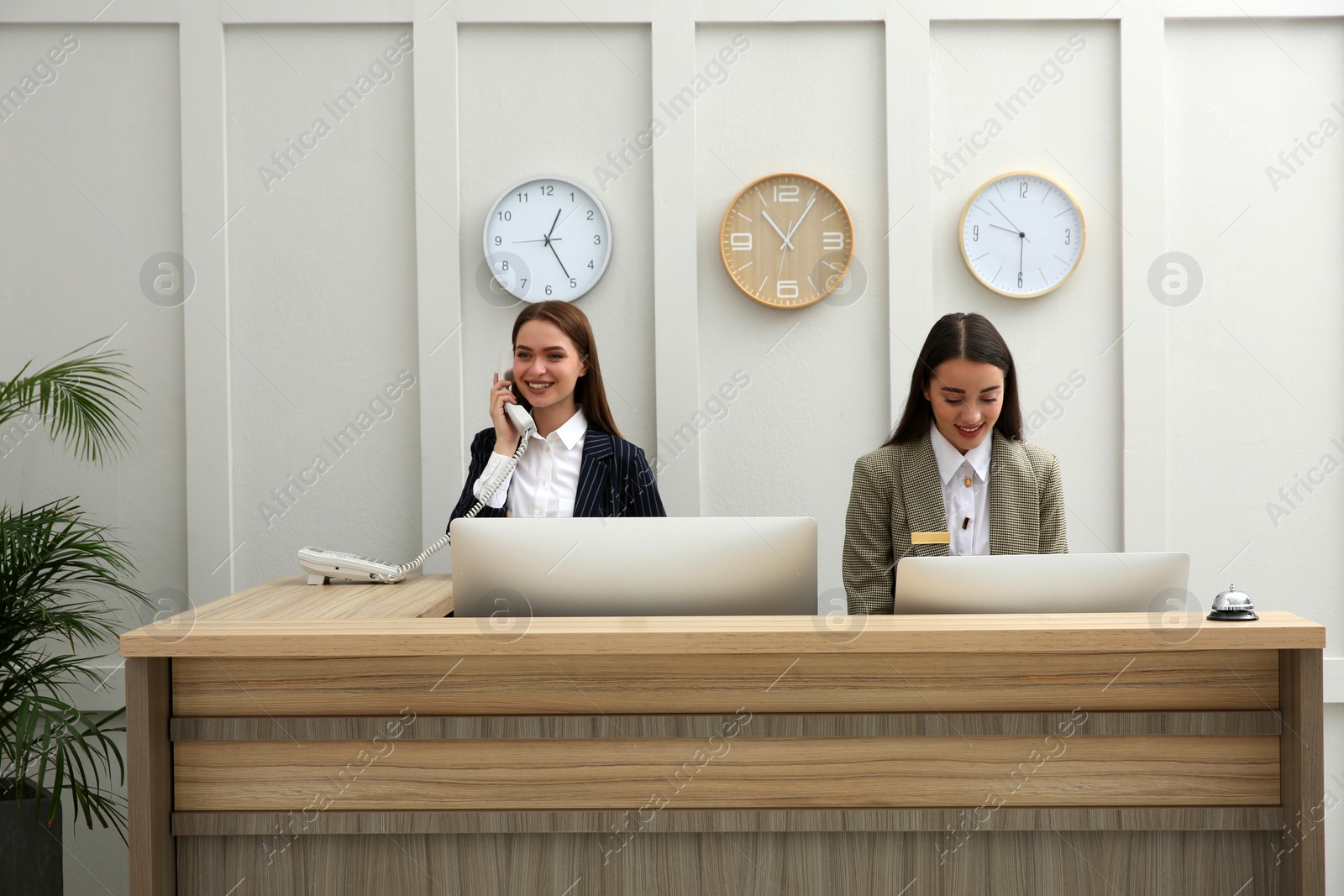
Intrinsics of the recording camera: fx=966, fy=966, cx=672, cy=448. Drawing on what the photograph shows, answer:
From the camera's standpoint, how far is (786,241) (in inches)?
127

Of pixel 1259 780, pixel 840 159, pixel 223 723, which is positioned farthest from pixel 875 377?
pixel 223 723

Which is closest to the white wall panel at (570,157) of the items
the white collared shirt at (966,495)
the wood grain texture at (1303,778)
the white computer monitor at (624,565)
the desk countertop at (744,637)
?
the white collared shirt at (966,495)

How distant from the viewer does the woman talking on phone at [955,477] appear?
2.44 m

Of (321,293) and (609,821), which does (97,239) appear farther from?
(609,821)

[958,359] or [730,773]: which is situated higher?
[958,359]

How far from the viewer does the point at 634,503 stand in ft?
9.13

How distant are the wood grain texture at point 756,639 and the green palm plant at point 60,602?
98 centimetres

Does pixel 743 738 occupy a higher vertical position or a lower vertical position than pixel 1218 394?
lower

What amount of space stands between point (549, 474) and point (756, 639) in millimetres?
1326

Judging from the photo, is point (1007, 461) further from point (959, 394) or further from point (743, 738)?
point (743, 738)

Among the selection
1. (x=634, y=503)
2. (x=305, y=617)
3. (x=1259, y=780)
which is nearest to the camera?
(x=1259, y=780)

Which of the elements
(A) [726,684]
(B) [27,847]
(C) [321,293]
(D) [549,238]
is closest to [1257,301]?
(D) [549,238]

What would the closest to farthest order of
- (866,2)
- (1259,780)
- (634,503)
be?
(1259,780) < (634,503) < (866,2)

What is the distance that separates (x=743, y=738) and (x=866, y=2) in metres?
2.60
